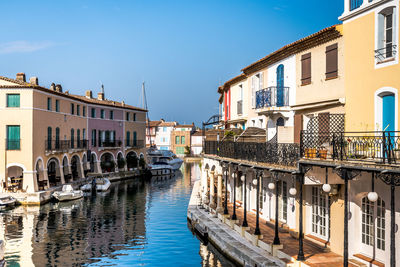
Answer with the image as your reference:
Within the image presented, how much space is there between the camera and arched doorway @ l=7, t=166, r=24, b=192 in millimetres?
35219

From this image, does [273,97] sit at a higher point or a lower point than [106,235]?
higher

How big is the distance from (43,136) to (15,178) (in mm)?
4459

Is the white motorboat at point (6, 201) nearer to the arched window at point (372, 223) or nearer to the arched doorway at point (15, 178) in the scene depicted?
the arched doorway at point (15, 178)

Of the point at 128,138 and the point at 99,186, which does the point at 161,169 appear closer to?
the point at 128,138

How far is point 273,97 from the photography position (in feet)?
74.3

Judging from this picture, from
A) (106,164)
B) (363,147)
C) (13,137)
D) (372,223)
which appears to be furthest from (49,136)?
(363,147)

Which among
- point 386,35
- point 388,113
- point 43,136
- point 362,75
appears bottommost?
point 43,136

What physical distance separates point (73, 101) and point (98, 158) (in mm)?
9807

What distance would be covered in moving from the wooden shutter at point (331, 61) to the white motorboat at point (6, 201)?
26.3 metres

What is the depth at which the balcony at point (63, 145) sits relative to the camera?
Answer: 3869cm

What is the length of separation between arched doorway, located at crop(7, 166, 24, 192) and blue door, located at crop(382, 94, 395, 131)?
31.0m

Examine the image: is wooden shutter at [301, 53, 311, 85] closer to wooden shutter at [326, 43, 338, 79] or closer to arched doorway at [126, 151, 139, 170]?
wooden shutter at [326, 43, 338, 79]

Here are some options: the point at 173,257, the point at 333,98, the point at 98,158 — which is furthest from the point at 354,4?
the point at 98,158

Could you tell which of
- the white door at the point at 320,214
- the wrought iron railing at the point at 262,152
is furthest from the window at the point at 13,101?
the white door at the point at 320,214
